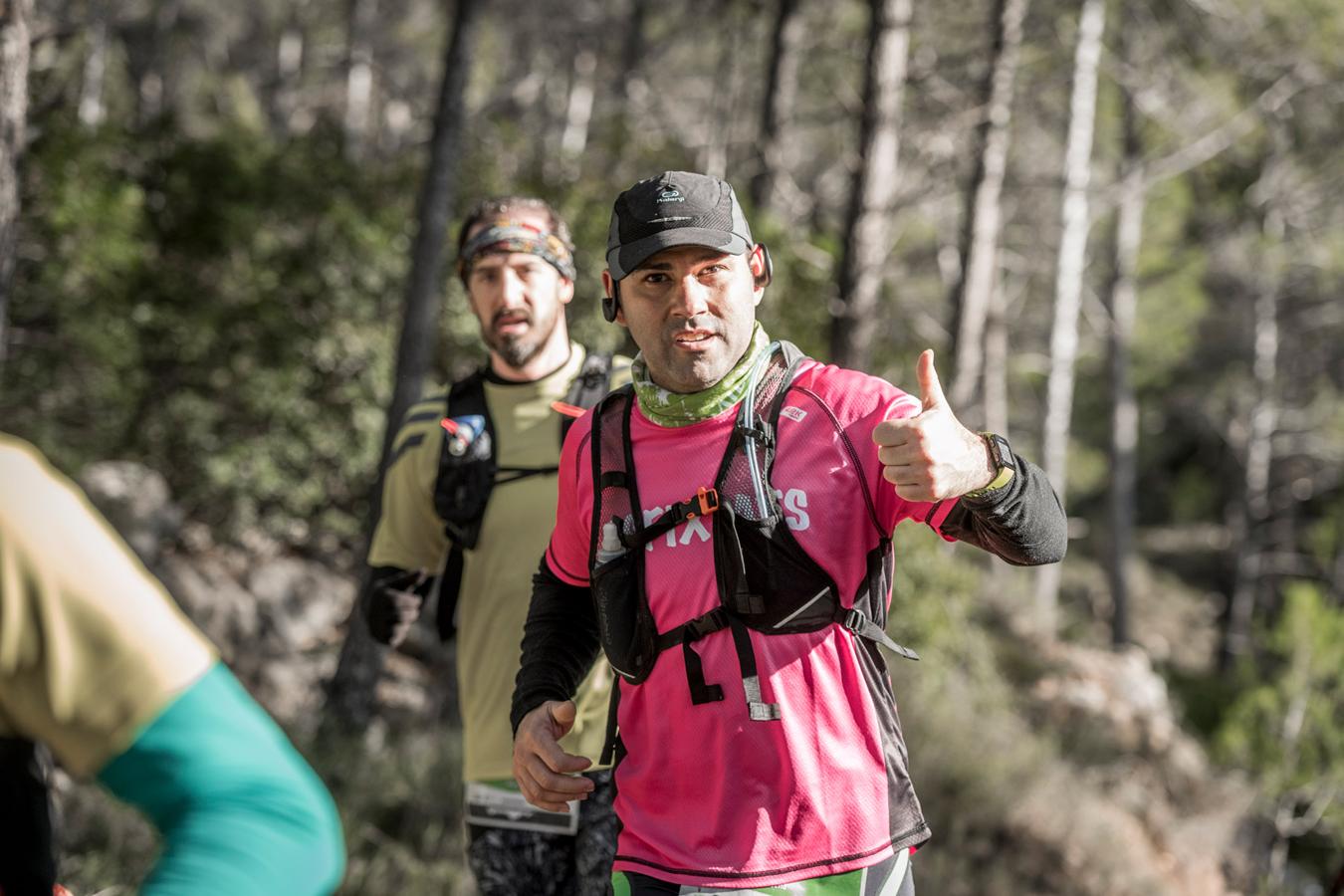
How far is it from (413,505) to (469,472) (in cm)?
22

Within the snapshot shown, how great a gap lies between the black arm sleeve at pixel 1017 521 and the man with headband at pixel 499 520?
122cm

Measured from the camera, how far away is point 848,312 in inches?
314

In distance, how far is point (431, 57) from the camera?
3186 centimetres

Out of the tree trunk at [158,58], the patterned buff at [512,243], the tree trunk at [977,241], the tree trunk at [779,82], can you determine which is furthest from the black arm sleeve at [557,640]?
the tree trunk at [158,58]

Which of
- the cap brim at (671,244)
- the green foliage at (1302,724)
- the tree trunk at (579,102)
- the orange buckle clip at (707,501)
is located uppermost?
the tree trunk at (579,102)

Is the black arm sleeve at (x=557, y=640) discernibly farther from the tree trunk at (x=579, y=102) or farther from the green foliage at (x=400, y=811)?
the tree trunk at (x=579, y=102)

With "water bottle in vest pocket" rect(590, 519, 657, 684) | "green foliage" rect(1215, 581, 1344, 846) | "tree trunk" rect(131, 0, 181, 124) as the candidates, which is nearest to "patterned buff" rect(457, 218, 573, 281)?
"water bottle in vest pocket" rect(590, 519, 657, 684)

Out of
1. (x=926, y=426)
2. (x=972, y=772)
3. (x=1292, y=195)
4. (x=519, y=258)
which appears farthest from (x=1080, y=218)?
(x=926, y=426)

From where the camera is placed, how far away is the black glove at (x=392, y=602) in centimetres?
329

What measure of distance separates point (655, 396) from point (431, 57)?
31.8 metres

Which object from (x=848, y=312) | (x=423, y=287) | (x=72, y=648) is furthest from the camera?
(x=423, y=287)

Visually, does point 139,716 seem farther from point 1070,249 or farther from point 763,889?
point 1070,249

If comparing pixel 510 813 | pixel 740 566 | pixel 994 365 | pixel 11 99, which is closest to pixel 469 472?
pixel 510 813

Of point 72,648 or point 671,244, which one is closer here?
point 72,648
